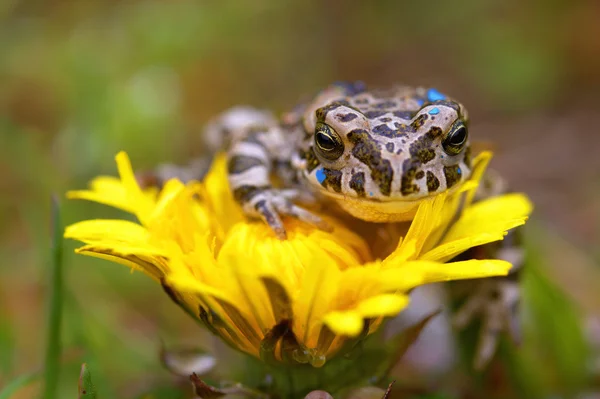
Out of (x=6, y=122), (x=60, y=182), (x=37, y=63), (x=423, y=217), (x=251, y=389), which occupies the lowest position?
(x=251, y=389)

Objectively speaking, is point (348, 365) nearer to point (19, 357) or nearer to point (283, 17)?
point (19, 357)

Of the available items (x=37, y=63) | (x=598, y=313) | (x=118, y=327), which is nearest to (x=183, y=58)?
(x=37, y=63)

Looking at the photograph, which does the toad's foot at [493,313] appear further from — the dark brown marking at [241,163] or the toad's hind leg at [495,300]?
the dark brown marking at [241,163]

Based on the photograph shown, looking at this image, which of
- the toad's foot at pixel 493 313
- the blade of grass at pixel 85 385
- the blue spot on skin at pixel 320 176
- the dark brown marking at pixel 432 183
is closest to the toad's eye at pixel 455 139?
the dark brown marking at pixel 432 183

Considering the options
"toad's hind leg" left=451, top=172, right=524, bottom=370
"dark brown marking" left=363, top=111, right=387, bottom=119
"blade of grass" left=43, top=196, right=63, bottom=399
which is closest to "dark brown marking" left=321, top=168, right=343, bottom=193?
"dark brown marking" left=363, top=111, right=387, bottom=119

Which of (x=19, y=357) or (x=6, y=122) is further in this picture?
(x=6, y=122)

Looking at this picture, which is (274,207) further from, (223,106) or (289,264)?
(223,106)

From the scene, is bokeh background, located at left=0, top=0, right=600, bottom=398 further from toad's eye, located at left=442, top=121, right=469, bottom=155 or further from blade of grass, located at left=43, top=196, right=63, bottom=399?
toad's eye, located at left=442, top=121, right=469, bottom=155
